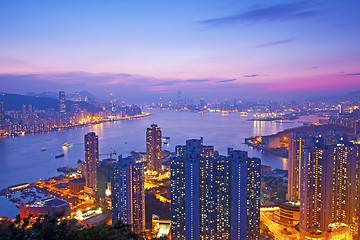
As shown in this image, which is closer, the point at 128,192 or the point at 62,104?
the point at 128,192

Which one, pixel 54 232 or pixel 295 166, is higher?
pixel 54 232

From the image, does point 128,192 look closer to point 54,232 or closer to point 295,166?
point 54,232

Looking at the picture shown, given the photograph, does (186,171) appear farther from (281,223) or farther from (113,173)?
(281,223)

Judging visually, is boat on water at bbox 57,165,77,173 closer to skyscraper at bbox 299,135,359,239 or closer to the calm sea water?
the calm sea water

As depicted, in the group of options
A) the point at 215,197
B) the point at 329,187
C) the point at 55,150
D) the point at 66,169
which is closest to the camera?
the point at 215,197

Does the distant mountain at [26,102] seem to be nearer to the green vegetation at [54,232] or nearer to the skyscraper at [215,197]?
the skyscraper at [215,197]

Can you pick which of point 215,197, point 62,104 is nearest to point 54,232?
point 215,197

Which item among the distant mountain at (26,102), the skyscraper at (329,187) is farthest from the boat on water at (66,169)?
the distant mountain at (26,102)

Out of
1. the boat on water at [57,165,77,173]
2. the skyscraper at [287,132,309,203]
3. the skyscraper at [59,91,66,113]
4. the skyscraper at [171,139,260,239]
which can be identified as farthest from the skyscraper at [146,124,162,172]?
the skyscraper at [59,91,66,113]
